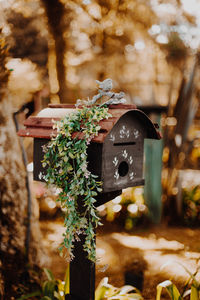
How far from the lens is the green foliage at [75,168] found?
6.17ft

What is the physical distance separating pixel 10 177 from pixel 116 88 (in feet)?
13.8

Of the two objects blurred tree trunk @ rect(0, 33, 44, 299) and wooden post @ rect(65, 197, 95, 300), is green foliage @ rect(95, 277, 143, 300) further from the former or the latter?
blurred tree trunk @ rect(0, 33, 44, 299)

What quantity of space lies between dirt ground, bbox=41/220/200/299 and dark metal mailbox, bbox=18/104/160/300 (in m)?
1.46

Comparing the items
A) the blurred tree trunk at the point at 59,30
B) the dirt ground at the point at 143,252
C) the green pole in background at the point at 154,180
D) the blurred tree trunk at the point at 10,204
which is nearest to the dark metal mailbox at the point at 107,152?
the blurred tree trunk at the point at 10,204

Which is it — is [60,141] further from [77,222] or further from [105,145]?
[77,222]

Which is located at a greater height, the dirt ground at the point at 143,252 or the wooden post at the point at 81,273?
the wooden post at the point at 81,273

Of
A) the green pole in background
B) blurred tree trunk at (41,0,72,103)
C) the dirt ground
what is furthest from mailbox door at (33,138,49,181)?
blurred tree trunk at (41,0,72,103)

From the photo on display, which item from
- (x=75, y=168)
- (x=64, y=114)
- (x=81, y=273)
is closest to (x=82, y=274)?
(x=81, y=273)

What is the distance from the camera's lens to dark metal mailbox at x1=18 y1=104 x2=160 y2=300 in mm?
1933

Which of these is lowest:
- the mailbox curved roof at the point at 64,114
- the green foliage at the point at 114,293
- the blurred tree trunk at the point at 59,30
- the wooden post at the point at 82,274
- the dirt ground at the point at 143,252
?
the dirt ground at the point at 143,252

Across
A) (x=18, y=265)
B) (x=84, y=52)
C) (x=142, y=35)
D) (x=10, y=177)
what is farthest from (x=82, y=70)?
(x=18, y=265)

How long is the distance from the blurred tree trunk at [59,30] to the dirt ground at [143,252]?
9.15ft

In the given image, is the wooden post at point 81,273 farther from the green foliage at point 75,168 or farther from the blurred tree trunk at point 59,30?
the blurred tree trunk at point 59,30

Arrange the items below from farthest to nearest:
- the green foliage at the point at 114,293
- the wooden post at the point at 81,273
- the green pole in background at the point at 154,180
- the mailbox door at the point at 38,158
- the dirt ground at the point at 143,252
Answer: the green pole in background at the point at 154,180
the dirt ground at the point at 143,252
the green foliage at the point at 114,293
the mailbox door at the point at 38,158
the wooden post at the point at 81,273
